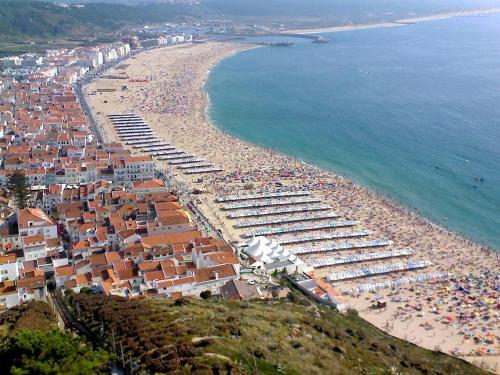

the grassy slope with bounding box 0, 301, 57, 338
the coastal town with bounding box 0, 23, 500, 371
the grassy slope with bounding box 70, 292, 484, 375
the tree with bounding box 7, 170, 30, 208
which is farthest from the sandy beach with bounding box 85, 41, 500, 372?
the grassy slope with bounding box 0, 301, 57, 338

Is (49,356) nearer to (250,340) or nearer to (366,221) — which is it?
(250,340)

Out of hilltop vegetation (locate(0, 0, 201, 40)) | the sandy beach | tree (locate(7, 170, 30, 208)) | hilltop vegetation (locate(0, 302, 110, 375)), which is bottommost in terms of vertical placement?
the sandy beach

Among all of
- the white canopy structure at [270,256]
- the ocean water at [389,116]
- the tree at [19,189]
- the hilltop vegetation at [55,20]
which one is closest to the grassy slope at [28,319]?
the white canopy structure at [270,256]

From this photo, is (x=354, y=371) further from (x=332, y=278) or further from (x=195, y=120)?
(x=195, y=120)

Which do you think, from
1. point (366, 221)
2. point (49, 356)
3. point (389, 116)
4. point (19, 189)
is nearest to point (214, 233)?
point (366, 221)

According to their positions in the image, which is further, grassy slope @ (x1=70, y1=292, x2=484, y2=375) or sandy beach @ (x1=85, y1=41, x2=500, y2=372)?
sandy beach @ (x1=85, y1=41, x2=500, y2=372)

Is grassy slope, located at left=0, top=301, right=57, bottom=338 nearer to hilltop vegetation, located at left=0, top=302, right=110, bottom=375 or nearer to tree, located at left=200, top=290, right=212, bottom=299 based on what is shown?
hilltop vegetation, located at left=0, top=302, right=110, bottom=375
